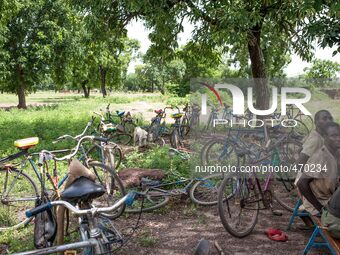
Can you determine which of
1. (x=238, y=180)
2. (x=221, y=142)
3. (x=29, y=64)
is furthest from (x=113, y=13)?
(x=29, y=64)

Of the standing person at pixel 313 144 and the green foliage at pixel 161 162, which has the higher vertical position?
the standing person at pixel 313 144

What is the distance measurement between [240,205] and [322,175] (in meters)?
1.27

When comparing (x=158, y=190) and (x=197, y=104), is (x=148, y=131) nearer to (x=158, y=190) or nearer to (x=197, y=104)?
(x=197, y=104)

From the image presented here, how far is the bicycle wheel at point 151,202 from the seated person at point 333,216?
2602 mm

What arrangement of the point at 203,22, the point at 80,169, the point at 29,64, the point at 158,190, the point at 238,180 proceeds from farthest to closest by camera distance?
the point at 29,64
the point at 203,22
the point at 158,190
the point at 238,180
the point at 80,169

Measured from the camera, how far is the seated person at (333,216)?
3209 mm

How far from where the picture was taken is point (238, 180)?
466 cm

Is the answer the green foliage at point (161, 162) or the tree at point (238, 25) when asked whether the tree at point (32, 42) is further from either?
the green foliage at point (161, 162)

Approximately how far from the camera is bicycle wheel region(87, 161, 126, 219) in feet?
17.0

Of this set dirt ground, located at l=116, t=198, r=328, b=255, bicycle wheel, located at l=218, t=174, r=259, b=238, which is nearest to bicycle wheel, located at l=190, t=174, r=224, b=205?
dirt ground, located at l=116, t=198, r=328, b=255

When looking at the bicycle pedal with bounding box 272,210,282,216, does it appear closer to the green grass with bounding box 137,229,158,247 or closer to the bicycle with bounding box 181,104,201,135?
the green grass with bounding box 137,229,158,247

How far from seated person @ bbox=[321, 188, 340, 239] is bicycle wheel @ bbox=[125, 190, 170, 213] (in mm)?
2602

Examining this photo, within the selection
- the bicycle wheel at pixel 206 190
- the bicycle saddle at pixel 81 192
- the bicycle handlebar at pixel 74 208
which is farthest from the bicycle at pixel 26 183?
the bicycle handlebar at pixel 74 208

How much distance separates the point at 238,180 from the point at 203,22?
627cm
